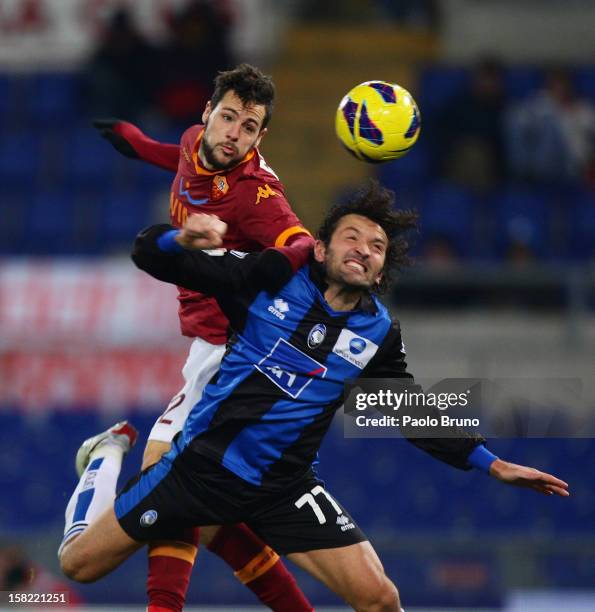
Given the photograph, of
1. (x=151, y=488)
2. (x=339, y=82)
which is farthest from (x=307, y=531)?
(x=339, y=82)

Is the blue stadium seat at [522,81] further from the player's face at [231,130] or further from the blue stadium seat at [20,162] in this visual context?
the player's face at [231,130]

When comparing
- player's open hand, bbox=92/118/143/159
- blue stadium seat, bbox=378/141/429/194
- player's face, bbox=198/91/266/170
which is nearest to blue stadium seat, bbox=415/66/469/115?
blue stadium seat, bbox=378/141/429/194

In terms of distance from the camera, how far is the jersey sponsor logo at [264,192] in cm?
528

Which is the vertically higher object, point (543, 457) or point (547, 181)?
point (547, 181)

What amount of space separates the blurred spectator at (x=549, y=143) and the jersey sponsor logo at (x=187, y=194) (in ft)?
20.0

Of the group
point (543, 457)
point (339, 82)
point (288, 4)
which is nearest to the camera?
point (543, 457)

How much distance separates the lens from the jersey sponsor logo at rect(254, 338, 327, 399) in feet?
15.9

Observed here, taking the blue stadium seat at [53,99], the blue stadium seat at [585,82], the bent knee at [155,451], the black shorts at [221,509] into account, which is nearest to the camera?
the black shorts at [221,509]

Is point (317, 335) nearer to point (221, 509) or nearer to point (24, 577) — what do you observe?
point (221, 509)

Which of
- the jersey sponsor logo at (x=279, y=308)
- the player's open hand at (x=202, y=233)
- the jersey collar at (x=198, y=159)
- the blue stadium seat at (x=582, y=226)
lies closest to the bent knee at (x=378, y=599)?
the jersey sponsor logo at (x=279, y=308)

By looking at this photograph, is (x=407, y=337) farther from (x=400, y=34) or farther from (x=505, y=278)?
(x=400, y=34)

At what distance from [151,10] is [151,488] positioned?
9.24 m

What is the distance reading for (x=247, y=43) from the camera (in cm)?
1337

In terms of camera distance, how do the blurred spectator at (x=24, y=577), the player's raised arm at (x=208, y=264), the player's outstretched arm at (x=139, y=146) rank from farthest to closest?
the blurred spectator at (x=24, y=577) < the player's outstretched arm at (x=139, y=146) < the player's raised arm at (x=208, y=264)
